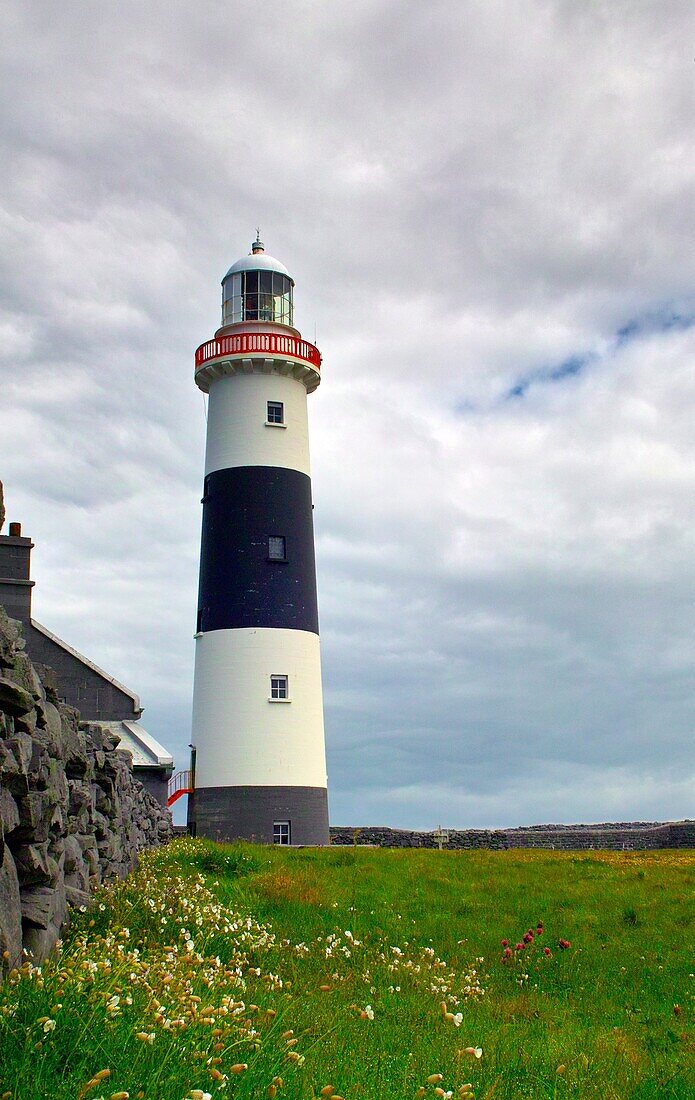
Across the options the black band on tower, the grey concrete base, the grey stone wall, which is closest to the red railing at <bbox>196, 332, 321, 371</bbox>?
the black band on tower

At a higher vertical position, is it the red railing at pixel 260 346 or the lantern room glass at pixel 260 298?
the lantern room glass at pixel 260 298

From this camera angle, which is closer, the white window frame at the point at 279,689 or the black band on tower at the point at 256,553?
the white window frame at the point at 279,689

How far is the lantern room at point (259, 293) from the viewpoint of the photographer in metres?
38.0

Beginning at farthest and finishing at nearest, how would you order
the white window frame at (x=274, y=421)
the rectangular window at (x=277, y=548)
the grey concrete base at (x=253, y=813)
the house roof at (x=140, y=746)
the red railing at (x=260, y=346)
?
1. the red railing at (x=260, y=346)
2. the white window frame at (x=274, y=421)
3. the rectangular window at (x=277, y=548)
4. the grey concrete base at (x=253, y=813)
5. the house roof at (x=140, y=746)

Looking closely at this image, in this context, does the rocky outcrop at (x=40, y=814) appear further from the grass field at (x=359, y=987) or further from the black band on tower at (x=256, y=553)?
the black band on tower at (x=256, y=553)

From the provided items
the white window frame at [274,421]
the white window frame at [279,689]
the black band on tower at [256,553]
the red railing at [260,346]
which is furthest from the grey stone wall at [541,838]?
the red railing at [260,346]

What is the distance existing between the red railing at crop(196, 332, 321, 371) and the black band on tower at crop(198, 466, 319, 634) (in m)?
4.10

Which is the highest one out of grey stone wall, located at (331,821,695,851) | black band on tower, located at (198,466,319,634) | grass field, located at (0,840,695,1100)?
black band on tower, located at (198,466,319,634)

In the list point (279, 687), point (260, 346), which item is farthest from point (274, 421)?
point (279, 687)

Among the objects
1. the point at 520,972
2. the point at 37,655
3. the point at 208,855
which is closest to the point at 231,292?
the point at 37,655

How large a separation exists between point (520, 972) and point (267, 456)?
927 inches

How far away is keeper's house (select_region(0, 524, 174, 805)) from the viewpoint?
25656mm

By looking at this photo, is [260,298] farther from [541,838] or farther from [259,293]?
[541,838]

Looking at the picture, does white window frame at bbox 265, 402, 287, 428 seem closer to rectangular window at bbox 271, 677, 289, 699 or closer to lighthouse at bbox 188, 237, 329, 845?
lighthouse at bbox 188, 237, 329, 845
